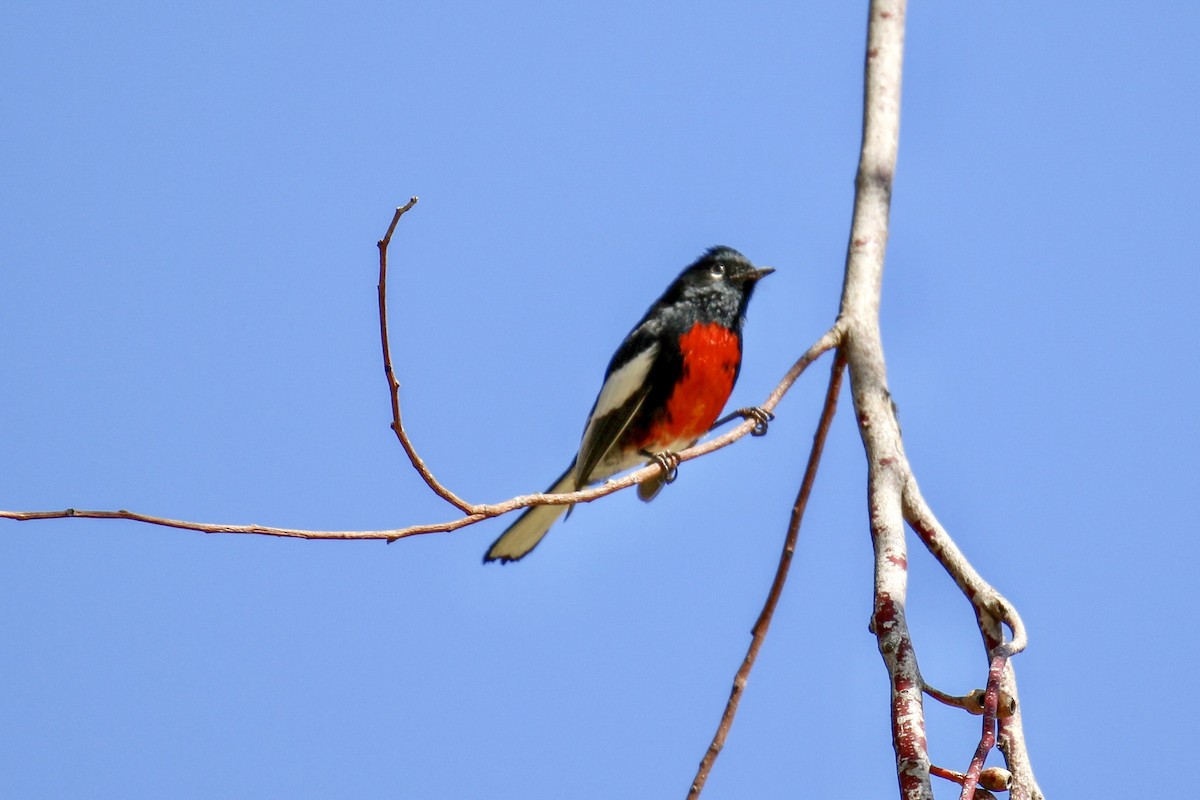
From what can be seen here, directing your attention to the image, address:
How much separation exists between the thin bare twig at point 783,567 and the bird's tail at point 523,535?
1.70 m

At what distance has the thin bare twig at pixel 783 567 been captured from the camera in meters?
2.85

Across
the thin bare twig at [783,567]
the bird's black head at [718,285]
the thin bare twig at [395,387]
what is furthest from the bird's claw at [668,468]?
the thin bare twig at [395,387]

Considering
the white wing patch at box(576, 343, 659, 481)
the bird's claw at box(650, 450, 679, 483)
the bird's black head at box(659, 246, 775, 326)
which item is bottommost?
the bird's claw at box(650, 450, 679, 483)

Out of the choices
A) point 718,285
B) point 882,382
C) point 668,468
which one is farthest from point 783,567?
point 718,285

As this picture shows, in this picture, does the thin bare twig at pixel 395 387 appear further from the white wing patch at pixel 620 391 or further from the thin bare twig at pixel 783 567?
the white wing patch at pixel 620 391

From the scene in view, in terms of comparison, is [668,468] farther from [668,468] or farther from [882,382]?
[882,382]

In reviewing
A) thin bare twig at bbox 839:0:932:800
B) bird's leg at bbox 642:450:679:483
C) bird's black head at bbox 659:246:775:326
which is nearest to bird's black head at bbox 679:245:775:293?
bird's black head at bbox 659:246:775:326

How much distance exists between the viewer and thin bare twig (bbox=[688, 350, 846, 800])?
2848 mm

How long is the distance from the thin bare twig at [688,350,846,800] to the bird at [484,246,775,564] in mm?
1575

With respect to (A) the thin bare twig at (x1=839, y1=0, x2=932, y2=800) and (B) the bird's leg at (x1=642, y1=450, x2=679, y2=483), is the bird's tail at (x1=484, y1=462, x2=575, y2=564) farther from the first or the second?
(A) the thin bare twig at (x1=839, y1=0, x2=932, y2=800)

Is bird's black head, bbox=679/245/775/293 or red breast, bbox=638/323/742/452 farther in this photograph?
bird's black head, bbox=679/245/775/293

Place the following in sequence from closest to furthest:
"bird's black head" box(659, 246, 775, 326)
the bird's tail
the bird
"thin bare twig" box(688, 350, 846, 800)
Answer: "thin bare twig" box(688, 350, 846, 800) → the bird's tail → the bird → "bird's black head" box(659, 246, 775, 326)

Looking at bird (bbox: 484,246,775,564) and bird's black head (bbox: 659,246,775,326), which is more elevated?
bird's black head (bbox: 659,246,775,326)

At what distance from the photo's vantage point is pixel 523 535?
4.96m
